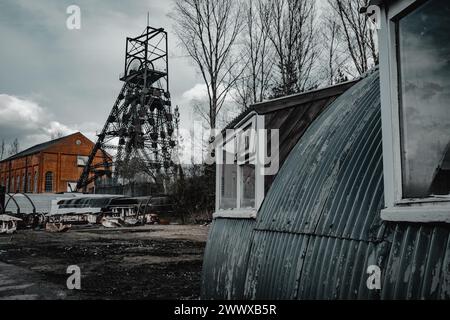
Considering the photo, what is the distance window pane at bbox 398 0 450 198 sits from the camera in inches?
115

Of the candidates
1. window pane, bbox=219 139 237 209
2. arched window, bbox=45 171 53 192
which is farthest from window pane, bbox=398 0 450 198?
arched window, bbox=45 171 53 192

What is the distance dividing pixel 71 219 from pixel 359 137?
101ft

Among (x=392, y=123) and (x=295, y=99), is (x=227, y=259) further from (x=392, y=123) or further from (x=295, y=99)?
(x=392, y=123)

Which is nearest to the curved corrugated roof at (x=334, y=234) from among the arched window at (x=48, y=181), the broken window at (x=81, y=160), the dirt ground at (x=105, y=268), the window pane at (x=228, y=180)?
the window pane at (x=228, y=180)

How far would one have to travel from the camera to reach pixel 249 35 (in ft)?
91.4

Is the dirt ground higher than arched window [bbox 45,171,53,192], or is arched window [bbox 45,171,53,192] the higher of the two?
arched window [bbox 45,171,53,192]

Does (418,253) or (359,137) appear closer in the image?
(418,253)

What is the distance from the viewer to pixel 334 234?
3734 millimetres

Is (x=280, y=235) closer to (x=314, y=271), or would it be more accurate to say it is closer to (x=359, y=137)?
(x=314, y=271)

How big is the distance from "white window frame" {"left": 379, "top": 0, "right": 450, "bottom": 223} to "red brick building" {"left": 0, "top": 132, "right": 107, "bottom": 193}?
57.6 meters

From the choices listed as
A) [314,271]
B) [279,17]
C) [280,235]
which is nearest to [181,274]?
[280,235]

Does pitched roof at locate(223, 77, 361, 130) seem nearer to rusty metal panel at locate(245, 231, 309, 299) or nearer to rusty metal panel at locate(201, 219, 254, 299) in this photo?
rusty metal panel at locate(201, 219, 254, 299)

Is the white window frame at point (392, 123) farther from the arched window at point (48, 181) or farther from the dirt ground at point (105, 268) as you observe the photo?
the arched window at point (48, 181)

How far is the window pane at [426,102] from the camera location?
115 inches
